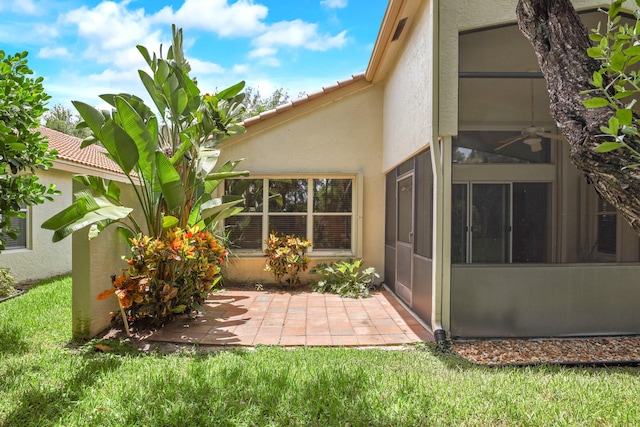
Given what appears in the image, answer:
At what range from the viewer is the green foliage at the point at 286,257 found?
28.0 feet

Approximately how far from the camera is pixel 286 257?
8539mm

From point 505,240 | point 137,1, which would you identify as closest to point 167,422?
point 505,240

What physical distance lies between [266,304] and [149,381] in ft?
12.2

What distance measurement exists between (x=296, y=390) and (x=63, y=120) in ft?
132

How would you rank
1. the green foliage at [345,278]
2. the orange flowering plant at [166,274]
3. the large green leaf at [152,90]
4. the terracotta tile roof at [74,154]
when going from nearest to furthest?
the orange flowering plant at [166,274] → the large green leaf at [152,90] → the green foliage at [345,278] → the terracotta tile roof at [74,154]

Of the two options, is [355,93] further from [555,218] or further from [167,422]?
[167,422]

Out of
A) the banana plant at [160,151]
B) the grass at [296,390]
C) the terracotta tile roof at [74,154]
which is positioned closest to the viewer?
the grass at [296,390]

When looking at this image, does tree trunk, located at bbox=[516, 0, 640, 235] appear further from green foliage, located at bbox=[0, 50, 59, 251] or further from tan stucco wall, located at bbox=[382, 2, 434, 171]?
green foliage, located at bbox=[0, 50, 59, 251]

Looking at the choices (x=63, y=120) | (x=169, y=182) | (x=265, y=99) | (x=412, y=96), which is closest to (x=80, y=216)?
(x=169, y=182)

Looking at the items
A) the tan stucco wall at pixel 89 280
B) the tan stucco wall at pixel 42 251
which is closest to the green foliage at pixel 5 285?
the tan stucco wall at pixel 42 251

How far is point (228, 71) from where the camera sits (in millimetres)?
27859

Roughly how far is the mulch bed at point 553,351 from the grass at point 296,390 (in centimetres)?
31

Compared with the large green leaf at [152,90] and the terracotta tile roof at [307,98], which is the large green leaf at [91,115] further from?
the terracotta tile roof at [307,98]

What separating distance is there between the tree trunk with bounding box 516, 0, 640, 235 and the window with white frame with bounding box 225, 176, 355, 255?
6.76 meters
